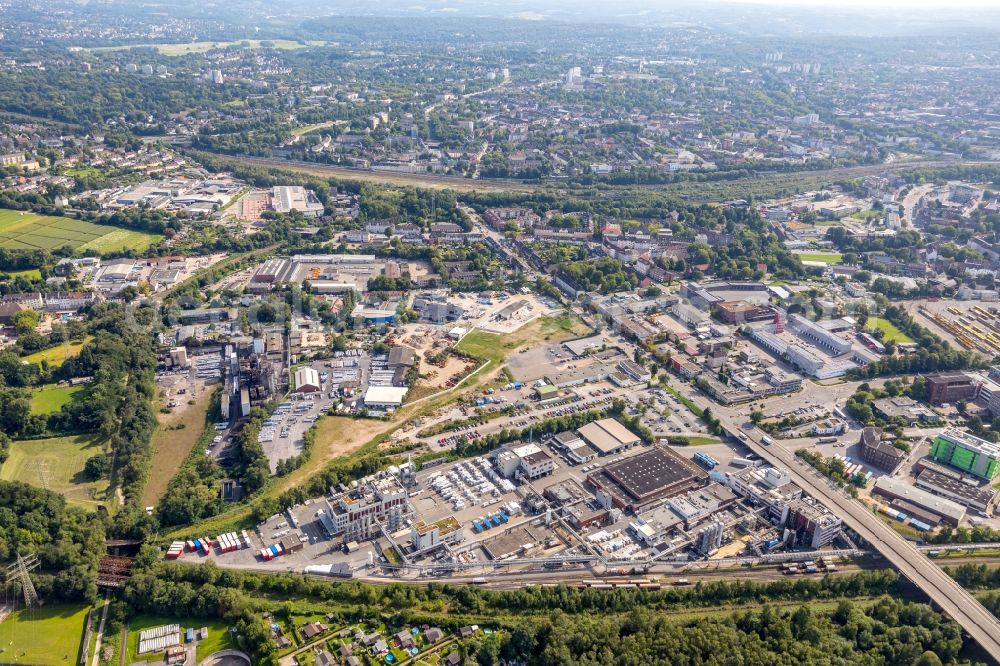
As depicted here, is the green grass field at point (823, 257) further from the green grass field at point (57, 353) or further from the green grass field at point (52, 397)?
the green grass field at point (57, 353)

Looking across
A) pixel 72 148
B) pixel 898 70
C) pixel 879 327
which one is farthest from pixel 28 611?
pixel 898 70

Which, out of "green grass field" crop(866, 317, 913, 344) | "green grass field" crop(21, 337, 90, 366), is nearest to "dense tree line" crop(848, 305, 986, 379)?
"green grass field" crop(866, 317, 913, 344)

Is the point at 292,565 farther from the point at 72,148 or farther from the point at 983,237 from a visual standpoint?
the point at 72,148

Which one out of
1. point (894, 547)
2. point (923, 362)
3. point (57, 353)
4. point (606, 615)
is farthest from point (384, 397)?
point (923, 362)

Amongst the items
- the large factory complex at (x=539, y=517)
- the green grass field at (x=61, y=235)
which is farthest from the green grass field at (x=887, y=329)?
the green grass field at (x=61, y=235)

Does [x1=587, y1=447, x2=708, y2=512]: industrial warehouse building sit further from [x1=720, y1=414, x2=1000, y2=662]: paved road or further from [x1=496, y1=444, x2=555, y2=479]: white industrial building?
[x1=720, y1=414, x2=1000, y2=662]: paved road

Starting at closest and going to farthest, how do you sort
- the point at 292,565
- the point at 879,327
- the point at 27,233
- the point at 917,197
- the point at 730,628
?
the point at 730,628 < the point at 292,565 < the point at 879,327 < the point at 27,233 < the point at 917,197

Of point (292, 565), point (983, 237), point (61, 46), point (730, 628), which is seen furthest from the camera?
point (61, 46)

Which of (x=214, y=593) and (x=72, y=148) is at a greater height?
(x=72, y=148)
